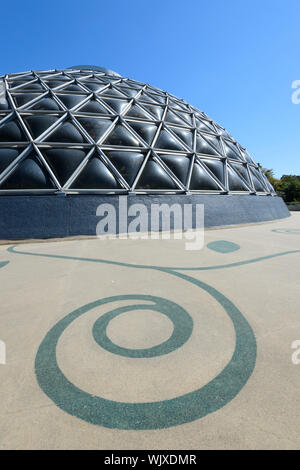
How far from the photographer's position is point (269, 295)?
11.5 ft

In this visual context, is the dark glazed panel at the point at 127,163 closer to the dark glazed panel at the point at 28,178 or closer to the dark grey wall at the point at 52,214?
the dark grey wall at the point at 52,214

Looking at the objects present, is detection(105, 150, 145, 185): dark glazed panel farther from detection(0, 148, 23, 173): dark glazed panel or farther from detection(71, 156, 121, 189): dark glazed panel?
detection(0, 148, 23, 173): dark glazed panel

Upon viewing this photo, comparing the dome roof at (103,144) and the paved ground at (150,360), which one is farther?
the dome roof at (103,144)

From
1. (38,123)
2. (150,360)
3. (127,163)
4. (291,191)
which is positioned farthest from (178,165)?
(291,191)

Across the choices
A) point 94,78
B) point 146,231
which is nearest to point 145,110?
point 94,78

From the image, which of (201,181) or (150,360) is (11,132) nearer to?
(201,181)

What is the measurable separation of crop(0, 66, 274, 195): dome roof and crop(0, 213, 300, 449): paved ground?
5.89 meters

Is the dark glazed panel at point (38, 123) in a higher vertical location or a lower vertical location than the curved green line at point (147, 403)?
higher

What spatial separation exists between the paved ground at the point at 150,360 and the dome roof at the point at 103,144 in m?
5.89

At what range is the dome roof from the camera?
9109 mm

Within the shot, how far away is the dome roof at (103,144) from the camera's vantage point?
911 cm

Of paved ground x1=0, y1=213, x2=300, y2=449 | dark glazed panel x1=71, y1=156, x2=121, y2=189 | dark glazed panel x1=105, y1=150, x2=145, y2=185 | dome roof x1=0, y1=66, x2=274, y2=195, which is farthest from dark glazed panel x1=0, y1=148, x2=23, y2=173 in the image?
paved ground x1=0, y1=213, x2=300, y2=449

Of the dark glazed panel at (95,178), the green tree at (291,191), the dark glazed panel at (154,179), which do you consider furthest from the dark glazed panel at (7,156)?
the green tree at (291,191)

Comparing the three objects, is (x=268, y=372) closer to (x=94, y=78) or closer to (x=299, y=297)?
(x=299, y=297)
